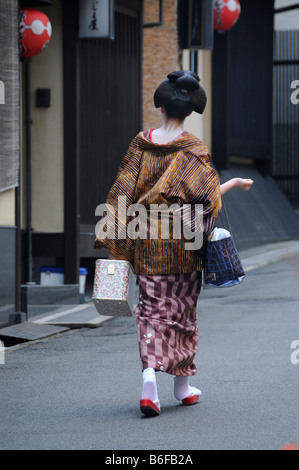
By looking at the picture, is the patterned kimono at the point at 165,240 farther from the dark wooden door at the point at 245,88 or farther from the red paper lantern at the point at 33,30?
the dark wooden door at the point at 245,88

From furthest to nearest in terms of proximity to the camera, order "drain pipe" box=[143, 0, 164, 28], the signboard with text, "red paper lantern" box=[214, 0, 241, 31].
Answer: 1. "red paper lantern" box=[214, 0, 241, 31]
2. "drain pipe" box=[143, 0, 164, 28]
3. the signboard with text

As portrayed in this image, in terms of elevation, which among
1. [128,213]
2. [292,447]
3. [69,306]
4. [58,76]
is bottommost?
[69,306]

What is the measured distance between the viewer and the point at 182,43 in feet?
61.0

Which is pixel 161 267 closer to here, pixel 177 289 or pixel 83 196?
pixel 177 289

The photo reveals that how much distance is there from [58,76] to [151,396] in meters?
8.36

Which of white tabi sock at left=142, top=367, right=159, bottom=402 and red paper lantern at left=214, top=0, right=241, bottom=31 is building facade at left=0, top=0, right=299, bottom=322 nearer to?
red paper lantern at left=214, top=0, right=241, bottom=31

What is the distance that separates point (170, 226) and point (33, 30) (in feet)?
22.3

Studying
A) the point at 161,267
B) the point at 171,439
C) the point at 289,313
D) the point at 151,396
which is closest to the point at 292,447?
the point at 171,439

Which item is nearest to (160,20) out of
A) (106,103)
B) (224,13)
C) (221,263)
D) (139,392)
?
(106,103)

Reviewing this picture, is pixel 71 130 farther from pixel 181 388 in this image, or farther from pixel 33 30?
pixel 181 388

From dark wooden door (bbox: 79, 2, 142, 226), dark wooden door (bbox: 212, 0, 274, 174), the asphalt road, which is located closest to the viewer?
the asphalt road

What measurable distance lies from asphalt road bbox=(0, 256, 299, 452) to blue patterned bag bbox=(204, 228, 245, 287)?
2.55 feet

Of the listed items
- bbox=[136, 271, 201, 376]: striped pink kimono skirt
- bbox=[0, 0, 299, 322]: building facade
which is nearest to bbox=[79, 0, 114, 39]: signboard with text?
bbox=[0, 0, 299, 322]: building facade

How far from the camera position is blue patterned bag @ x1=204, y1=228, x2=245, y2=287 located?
5.89 m
